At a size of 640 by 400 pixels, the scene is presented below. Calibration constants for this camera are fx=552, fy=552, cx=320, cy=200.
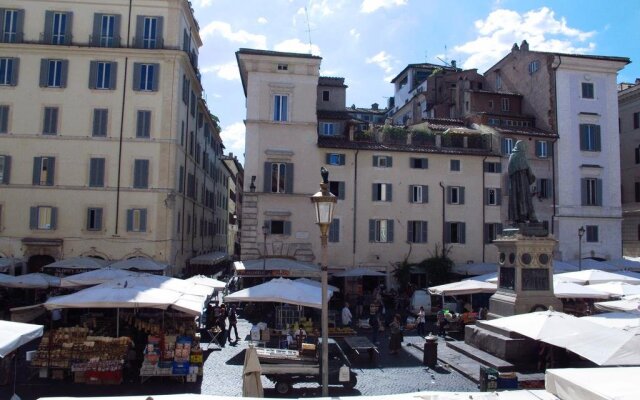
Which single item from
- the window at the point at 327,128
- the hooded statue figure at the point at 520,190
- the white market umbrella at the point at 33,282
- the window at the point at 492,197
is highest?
the window at the point at 327,128

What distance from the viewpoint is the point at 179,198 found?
33.4 m

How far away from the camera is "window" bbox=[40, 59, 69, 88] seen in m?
31.3

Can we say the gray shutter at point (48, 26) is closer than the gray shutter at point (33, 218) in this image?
No

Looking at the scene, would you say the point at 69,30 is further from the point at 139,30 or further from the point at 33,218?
the point at 33,218

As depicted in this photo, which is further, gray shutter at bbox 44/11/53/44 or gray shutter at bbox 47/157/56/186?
gray shutter at bbox 44/11/53/44

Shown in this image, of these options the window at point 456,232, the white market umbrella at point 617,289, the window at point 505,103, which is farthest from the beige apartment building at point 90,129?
the window at point 505,103

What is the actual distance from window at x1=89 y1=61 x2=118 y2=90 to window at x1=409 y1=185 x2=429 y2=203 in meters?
18.5

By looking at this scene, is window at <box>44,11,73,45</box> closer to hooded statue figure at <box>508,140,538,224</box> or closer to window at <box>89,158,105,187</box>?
window at <box>89,158,105,187</box>

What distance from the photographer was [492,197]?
3481 cm

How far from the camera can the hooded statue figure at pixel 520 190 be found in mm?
17594

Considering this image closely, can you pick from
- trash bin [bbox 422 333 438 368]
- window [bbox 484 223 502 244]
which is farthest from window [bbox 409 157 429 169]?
trash bin [bbox 422 333 438 368]

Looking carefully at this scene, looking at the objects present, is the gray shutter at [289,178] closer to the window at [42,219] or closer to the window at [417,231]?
the window at [417,231]

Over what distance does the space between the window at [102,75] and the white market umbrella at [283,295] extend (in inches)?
713

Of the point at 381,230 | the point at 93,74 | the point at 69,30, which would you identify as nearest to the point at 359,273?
the point at 381,230
